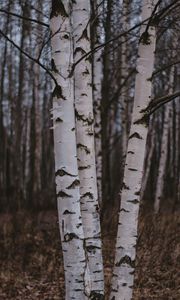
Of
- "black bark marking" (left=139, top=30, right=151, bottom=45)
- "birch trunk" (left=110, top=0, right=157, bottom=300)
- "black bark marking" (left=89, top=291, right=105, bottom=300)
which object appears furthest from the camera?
"black bark marking" (left=139, top=30, right=151, bottom=45)

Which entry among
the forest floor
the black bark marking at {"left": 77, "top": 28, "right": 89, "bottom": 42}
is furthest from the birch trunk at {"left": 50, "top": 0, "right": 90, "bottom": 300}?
the forest floor

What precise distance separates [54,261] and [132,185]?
392cm

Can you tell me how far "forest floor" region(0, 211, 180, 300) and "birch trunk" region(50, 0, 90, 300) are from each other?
7.47 feet

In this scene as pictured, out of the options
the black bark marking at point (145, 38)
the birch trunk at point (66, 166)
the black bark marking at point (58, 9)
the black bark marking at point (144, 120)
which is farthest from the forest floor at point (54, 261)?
the black bark marking at point (58, 9)

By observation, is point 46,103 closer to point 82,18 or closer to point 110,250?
point 110,250

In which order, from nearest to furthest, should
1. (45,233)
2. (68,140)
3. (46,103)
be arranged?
(68,140)
(45,233)
(46,103)

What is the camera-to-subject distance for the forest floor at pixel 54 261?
6.50m

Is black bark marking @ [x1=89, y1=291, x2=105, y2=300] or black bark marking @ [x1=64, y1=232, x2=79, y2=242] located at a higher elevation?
black bark marking @ [x1=64, y1=232, x2=79, y2=242]

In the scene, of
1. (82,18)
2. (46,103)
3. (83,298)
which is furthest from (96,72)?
(46,103)

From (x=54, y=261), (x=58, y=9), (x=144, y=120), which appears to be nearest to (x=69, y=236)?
(x=144, y=120)

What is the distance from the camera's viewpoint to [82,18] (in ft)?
14.0

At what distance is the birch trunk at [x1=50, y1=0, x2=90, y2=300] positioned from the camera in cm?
369

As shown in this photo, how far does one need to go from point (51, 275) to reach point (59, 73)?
14.2ft

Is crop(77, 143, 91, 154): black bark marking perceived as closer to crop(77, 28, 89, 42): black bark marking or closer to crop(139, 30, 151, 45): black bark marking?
crop(77, 28, 89, 42): black bark marking
